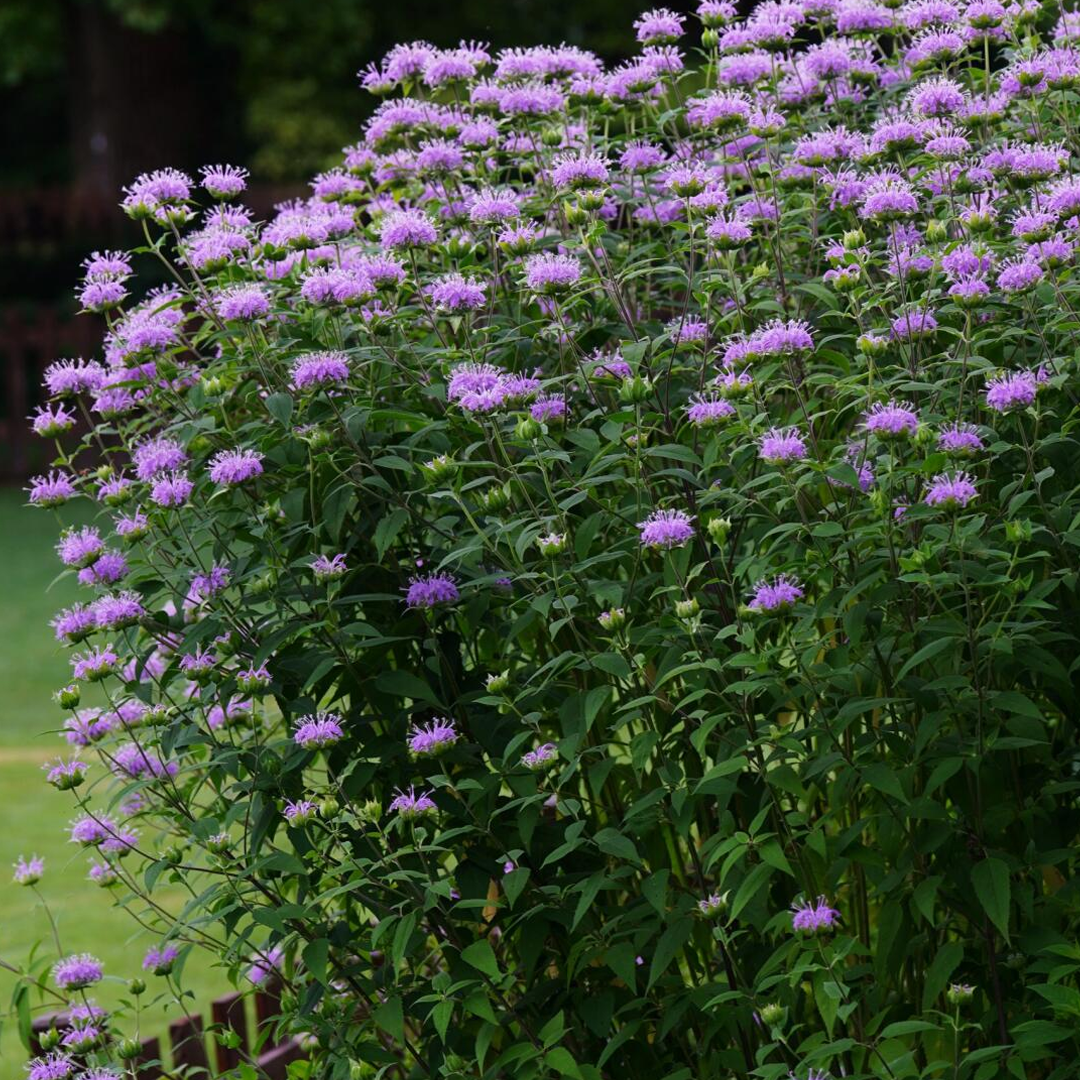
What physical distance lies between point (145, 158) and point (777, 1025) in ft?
60.6

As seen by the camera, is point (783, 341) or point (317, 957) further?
point (317, 957)

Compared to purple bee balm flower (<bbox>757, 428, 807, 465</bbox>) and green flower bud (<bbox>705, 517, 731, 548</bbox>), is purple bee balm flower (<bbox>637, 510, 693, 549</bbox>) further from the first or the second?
purple bee balm flower (<bbox>757, 428, 807, 465</bbox>)

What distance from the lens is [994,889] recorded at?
2332mm

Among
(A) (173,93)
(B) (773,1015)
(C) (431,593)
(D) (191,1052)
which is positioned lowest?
(B) (773,1015)

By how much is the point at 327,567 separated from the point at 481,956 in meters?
0.63

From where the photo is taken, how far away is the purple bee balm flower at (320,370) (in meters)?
2.63

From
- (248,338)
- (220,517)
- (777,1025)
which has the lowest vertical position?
(777,1025)

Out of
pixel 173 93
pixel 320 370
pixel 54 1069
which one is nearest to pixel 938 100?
pixel 320 370

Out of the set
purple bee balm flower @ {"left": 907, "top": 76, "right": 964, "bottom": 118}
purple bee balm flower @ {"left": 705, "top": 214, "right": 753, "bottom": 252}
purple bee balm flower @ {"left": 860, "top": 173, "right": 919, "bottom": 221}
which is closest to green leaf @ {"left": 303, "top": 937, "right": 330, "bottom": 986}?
purple bee balm flower @ {"left": 705, "top": 214, "right": 753, "bottom": 252}

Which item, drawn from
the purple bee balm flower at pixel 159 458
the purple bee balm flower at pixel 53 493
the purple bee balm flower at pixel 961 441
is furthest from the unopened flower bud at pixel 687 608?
the purple bee balm flower at pixel 53 493

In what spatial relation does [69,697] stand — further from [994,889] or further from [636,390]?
[994,889]

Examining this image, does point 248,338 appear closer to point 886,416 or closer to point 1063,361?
point 886,416

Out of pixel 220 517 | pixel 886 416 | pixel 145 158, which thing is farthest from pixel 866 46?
pixel 145 158

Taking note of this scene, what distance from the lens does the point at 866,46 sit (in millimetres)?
3371
